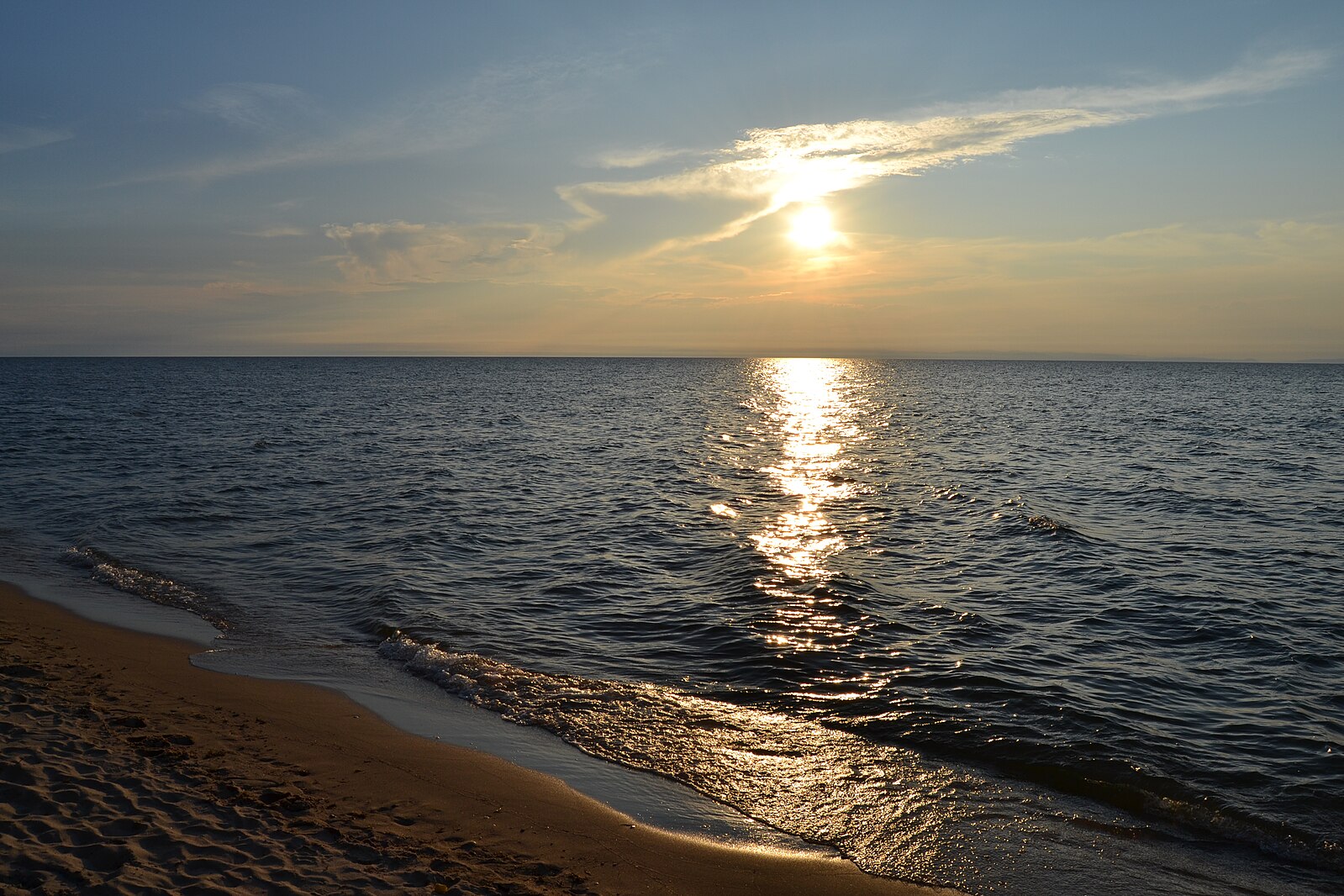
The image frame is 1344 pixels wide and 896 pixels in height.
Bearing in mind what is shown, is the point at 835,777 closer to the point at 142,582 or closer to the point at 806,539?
the point at 806,539

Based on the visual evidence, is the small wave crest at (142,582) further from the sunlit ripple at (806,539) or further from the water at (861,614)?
the sunlit ripple at (806,539)

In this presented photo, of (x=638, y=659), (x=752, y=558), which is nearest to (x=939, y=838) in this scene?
(x=638, y=659)

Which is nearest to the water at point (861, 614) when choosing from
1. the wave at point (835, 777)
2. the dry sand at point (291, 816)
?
the wave at point (835, 777)

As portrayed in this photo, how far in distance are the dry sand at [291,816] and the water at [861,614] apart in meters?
1.30

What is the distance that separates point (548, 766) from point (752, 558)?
9.89 m

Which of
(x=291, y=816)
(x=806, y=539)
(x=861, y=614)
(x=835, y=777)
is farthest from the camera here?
(x=806, y=539)

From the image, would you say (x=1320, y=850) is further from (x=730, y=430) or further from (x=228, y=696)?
(x=730, y=430)

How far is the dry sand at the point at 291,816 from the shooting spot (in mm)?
5934

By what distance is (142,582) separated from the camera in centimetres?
1606

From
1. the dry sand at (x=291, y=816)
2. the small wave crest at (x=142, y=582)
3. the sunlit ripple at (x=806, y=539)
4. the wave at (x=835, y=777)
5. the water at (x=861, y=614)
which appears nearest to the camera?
the dry sand at (x=291, y=816)

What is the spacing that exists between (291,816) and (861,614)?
989cm

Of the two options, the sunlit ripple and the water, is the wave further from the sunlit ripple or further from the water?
the sunlit ripple

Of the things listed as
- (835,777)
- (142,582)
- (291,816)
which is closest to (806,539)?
(835,777)

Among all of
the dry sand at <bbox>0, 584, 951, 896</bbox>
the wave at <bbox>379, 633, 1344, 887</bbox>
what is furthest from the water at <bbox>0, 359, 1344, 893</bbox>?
the dry sand at <bbox>0, 584, 951, 896</bbox>
